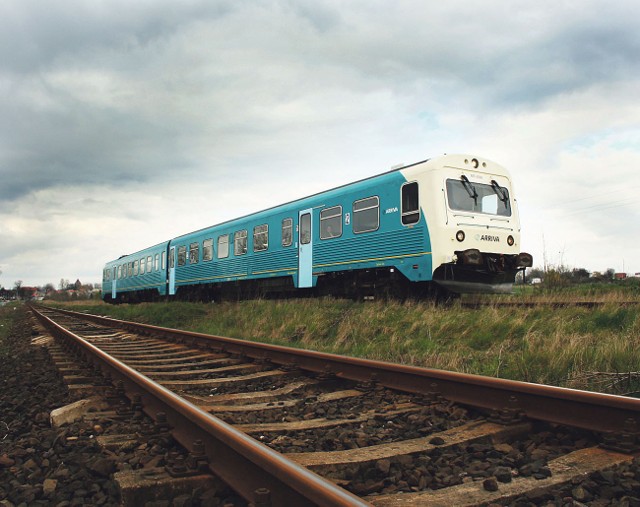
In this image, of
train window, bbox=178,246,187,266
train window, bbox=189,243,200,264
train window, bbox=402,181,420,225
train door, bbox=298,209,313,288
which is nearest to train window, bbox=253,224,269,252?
train door, bbox=298,209,313,288

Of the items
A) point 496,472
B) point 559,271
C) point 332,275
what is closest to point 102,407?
point 496,472

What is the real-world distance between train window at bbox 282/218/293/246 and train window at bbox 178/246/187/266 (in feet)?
27.4

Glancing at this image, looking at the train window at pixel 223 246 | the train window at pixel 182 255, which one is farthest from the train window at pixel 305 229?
the train window at pixel 182 255

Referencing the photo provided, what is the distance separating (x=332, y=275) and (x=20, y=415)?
9.34m

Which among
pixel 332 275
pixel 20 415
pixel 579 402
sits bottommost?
pixel 20 415

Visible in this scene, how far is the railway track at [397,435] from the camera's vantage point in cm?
251

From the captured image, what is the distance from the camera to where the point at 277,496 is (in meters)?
2.34

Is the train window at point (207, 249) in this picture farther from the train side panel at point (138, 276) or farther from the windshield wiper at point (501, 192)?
the windshield wiper at point (501, 192)

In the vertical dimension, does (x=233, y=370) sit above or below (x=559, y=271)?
below

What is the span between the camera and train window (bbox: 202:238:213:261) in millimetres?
19750

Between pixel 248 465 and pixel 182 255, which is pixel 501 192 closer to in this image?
pixel 248 465

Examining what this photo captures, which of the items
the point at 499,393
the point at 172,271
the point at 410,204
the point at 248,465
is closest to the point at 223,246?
the point at 172,271

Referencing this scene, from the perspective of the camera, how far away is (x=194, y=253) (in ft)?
69.8

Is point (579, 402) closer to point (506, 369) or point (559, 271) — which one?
point (506, 369)
